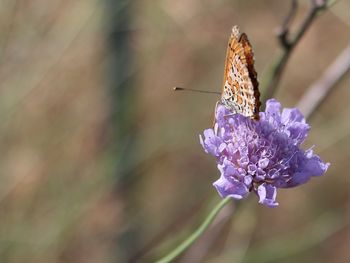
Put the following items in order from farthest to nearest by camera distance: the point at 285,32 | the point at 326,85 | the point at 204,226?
the point at 326,85 → the point at 285,32 → the point at 204,226

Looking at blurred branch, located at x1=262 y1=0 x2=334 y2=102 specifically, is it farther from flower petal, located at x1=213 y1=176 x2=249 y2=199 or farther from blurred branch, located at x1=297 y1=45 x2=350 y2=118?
flower petal, located at x1=213 y1=176 x2=249 y2=199

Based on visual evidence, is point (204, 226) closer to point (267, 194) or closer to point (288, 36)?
point (267, 194)

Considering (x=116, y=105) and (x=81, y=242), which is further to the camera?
(x=81, y=242)

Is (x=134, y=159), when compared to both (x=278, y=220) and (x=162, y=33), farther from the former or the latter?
(x=278, y=220)

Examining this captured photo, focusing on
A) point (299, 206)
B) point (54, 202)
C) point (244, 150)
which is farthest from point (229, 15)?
point (244, 150)

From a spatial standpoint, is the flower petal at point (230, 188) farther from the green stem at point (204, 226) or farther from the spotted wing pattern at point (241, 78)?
the spotted wing pattern at point (241, 78)

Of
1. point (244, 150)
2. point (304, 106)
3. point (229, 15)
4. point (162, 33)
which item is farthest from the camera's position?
point (229, 15)

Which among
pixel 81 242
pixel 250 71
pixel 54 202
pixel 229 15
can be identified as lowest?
pixel 81 242

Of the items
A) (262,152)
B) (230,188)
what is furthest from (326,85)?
(230,188)
